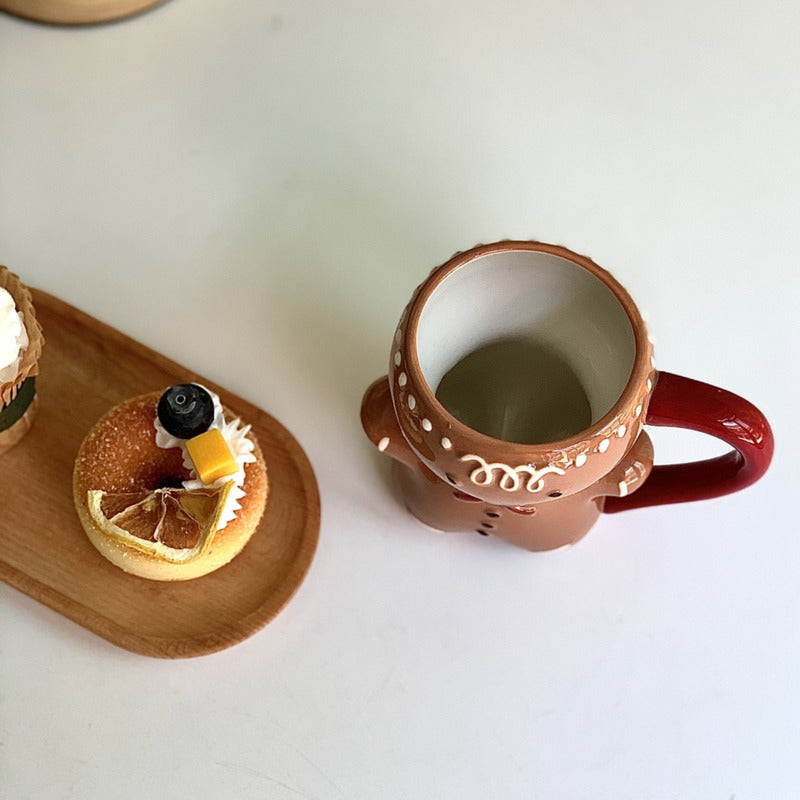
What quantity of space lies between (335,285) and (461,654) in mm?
303

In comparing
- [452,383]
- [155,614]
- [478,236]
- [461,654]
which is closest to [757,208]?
[478,236]

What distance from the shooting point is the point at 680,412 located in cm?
58

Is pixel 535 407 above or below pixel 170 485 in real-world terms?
above

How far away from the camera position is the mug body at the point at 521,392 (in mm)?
553

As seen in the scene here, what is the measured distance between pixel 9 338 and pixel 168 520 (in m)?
0.15

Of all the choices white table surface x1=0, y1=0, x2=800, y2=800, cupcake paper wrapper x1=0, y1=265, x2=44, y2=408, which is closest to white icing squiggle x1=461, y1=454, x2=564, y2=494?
white table surface x1=0, y1=0, x2=800, y2=800

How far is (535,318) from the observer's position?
65cm

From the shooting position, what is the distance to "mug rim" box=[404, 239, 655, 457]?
545 mm

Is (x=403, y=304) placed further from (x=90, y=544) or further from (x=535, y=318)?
(x=90, y=544)

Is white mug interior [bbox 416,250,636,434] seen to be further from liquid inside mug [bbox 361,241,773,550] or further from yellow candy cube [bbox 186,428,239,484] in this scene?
yellow candy cube [bbox 186,428,239,484]

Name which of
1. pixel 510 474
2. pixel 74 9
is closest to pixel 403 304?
pixel 510 474

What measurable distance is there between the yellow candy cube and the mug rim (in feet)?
0.47

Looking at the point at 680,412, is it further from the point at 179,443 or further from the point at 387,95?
the point at 387,95

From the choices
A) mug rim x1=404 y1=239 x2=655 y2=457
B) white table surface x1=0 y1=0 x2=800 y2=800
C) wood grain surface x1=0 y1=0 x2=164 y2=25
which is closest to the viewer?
mug rim x1=404 y1=239 x2=655 y2=457
